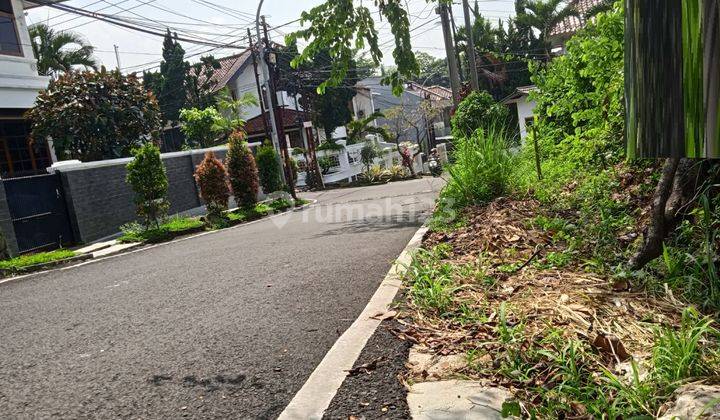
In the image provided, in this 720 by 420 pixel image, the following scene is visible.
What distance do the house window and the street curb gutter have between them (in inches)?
687

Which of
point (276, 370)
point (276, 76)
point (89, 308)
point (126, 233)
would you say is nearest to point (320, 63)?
point (276, 76)

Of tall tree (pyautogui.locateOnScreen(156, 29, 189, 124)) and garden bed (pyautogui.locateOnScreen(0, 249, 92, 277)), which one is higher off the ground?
tall tree (pyautogui.locateOnScreen(156, 29, 189, 124))

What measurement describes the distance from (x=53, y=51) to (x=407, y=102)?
34.2 metres

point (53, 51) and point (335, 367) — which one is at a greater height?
point (53, 51)

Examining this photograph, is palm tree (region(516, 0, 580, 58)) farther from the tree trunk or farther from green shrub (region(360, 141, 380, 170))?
the tree trunk

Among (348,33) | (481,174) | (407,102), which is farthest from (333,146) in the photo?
(348,33)

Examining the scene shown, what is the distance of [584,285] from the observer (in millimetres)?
3012

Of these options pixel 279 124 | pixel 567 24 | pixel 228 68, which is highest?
pixel 228 68

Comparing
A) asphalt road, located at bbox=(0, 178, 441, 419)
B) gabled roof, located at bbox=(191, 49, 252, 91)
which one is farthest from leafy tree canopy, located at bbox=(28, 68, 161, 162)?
gabled roof, located at bbox=(191, 49, 252, 91)

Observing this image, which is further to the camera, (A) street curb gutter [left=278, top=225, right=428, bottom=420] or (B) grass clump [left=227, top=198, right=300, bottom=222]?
(B) grass clump [left=227, top=198, right=300, bottom=222]

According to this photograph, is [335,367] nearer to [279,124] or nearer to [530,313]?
[530,313]

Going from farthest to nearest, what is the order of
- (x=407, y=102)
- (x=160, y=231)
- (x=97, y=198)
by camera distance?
(x=407, y=102)
(x=97, y=198)
(x=160, y=231)

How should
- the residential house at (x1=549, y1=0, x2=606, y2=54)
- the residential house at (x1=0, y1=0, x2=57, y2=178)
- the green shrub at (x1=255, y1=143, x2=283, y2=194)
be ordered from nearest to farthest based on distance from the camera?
the residential house at (x1=0, y1=0, x2=57, y2=178) → the green shrub at (x1=255, y1=143, x2=283, y2=194) → the residential house at (x1=549, y1=0, x2=606, y2=54)

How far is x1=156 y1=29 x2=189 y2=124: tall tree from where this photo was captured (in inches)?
1249
